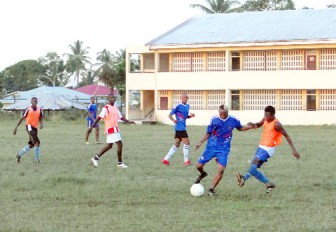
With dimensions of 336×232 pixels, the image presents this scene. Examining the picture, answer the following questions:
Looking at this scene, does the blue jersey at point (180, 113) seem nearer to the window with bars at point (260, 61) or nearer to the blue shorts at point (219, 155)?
the blue shorts at point (219, 155)

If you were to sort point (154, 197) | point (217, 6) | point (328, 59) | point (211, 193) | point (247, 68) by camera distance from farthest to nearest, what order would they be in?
point (217, 6), point (247, 68), point (328, 59), point (211, 193), point (154, 197)

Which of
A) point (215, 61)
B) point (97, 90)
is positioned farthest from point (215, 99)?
point (97, 90)

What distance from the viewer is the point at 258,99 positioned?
184 feet

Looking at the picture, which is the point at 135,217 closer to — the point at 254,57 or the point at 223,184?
the point at 223,184

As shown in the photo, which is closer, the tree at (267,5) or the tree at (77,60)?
the tree at (267,5)

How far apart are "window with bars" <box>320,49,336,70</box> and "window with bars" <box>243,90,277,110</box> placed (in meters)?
3.86

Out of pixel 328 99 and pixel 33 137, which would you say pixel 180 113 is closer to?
pixel 33 137

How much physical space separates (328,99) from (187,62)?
10.3 metres

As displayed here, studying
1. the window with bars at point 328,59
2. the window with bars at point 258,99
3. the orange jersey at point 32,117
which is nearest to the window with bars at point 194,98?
the window with bars at point 258,99

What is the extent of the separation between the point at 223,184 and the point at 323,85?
3783 centimetres

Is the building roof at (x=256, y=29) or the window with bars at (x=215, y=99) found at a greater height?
the building roof at (x=256, y=29)

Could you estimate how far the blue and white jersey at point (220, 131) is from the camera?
47.6 ft

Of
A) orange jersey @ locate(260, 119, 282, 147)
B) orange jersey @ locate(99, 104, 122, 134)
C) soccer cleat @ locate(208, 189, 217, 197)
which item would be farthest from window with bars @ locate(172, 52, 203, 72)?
soccer cleat @ locate(208, 189, 217, 197)

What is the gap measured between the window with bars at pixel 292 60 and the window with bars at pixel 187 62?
5901 millimetres
